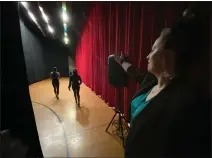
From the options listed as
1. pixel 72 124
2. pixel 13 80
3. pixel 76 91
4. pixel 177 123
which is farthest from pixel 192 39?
pixel 72 124

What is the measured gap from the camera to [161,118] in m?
0.50

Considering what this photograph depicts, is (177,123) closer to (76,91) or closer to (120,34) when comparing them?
(120,34)

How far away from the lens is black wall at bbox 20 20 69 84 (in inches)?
57.6

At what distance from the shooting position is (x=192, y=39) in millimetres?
453

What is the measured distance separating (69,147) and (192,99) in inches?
58.9

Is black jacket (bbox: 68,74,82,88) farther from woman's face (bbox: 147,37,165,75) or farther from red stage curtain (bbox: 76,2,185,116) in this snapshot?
woman's face (bbox: 147,37,165,75)

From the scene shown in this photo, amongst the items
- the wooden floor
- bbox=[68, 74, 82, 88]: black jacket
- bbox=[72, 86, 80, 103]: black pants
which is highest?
bbox=[68, 74, 82, 88]: black jacket

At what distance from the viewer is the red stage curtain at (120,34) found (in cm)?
103

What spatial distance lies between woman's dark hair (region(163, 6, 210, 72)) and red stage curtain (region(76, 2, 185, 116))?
19cm

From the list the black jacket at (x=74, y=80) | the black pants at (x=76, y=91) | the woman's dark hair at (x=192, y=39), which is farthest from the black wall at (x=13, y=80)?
the black pants at (x=76, y=91)

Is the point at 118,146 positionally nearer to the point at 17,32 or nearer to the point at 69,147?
the point at 69,147

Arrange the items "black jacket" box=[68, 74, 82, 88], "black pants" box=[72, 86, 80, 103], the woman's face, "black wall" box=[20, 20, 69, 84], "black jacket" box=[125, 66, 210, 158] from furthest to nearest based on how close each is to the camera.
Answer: "black pants" box=[72, 86, 80, 103], "black jacket" box=[68, 74, 82, 88], "black wall" box=[20, 20, 69, 84], the woman's face, "black jacket" box=[125, 66, 210, 158]

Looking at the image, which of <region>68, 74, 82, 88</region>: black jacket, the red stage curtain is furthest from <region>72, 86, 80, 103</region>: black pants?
the red stage curtain

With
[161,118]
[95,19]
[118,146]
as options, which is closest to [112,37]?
[95,19]
